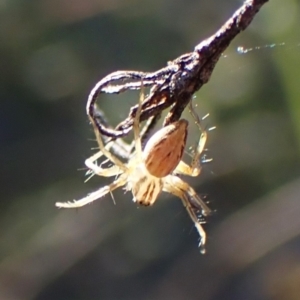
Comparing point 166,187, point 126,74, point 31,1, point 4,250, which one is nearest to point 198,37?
point 31,1

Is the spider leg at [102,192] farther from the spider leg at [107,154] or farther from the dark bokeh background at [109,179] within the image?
the dark bokeh background at [109,179]

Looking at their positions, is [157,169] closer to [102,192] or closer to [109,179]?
[102,192]

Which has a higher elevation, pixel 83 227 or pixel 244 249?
pixel 83 227

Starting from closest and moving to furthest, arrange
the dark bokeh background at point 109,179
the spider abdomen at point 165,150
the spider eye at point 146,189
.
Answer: the spider abdomen at point 165,150
the spider eye at point 146,189
the dark bokeh background at point 109,179

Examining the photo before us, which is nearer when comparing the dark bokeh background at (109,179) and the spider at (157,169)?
the spider at (157,169)

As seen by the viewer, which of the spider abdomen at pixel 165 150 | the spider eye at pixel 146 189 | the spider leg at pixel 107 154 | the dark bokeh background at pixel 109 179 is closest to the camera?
the spider abdomen at pixel 165 150

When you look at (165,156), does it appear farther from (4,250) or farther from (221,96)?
(4,250)

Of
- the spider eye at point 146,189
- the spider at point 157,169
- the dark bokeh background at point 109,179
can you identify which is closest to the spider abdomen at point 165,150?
the spider at point 157,169

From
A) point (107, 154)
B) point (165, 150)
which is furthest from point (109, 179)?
point (165, 150)
